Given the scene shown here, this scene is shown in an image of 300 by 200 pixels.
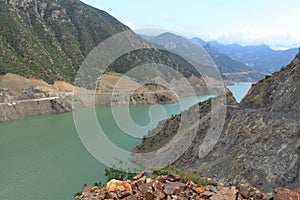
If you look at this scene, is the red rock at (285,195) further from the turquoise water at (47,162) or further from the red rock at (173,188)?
the turquoise water at (47,162)

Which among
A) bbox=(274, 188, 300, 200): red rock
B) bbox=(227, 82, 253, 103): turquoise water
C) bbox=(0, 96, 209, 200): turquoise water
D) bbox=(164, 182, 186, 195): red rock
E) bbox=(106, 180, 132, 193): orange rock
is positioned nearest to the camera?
bbox=(274, 188, 300, 200): red rock

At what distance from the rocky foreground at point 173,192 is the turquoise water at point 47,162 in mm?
10633

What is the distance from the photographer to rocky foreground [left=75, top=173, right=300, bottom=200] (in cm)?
666

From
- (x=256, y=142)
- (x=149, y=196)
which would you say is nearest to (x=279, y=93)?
(x=256, y=142)

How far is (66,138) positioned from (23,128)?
Answer: 11.5 m

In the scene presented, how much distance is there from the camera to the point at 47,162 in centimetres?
2561

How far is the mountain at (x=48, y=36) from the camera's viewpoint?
68.5m

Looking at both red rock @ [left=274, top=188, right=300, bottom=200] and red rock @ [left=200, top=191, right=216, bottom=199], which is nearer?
red rock @ [left=274, top=188, right=300, bottom=200]

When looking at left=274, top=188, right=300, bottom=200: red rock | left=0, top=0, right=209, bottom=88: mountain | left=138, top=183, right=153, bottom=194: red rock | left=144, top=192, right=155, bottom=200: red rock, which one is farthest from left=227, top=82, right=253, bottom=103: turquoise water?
left=144, top=192, right=155, bottom=200: red rock

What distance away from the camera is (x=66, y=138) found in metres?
35.3

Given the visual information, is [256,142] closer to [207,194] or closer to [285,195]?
[285,195]

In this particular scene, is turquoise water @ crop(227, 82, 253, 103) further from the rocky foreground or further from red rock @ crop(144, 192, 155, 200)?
red rock @ crop(144, 192, 155, 200)

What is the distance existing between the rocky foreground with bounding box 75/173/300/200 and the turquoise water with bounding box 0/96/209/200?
34.9 feet

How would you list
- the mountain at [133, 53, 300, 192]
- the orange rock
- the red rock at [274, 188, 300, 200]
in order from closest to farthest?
the red rock at [274, 188, 300, 200] < the orange rock < the mountain at [133, 53, 300, 192]
